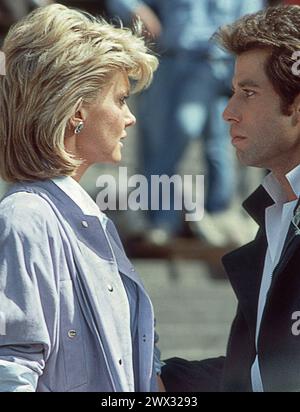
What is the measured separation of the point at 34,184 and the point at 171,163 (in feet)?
10.7

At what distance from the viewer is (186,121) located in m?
6.34

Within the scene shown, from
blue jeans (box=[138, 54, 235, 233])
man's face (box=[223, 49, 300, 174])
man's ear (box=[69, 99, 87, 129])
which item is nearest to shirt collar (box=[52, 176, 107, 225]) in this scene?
man's ear (box=[69, 99, 87, 129])

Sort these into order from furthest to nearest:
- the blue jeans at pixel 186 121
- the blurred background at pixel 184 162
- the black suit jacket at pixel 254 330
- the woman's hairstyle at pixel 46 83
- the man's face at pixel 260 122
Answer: the blue jeans at pixel 186 121 < the blurred background at pixel 184 162 < the man's face at pixel 260 122 < the black suit jacket at pixel 254 330 < the woman's hairstyle at pixel 46 83

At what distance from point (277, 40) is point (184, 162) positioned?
3.02 meters

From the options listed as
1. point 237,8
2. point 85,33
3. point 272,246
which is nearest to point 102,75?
point 85,33

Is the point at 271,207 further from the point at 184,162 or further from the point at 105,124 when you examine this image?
the point at 184,162

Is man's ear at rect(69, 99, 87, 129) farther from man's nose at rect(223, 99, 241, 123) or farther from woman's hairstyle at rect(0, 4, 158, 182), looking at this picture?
man's nose at rect(223, 99, 241, 123)

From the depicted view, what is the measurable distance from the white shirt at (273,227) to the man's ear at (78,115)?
0.50m

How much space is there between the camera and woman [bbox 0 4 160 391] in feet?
9.37

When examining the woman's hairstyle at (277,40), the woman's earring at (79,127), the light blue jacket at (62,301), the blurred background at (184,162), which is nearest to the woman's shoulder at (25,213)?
the light blue jacket at (62,301)

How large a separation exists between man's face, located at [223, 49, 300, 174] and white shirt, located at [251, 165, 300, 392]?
0.06 metres

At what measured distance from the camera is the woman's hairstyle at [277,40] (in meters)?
3.23

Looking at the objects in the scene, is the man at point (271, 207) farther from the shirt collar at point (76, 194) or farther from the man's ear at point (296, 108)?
the shirt collar at point (76, 194)

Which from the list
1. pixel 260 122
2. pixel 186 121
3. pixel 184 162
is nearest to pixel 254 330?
pixel 260 122
